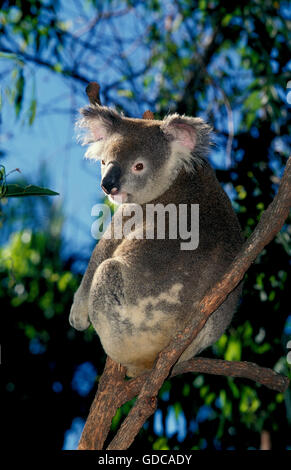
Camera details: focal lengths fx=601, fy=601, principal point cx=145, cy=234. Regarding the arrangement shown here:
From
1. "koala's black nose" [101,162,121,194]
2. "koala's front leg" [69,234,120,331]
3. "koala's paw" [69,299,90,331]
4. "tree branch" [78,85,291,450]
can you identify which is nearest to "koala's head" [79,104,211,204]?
"koala's black nose" [101,162,121,194]

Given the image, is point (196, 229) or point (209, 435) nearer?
point (196, 229)

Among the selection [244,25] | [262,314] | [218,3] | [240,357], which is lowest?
[240,357]

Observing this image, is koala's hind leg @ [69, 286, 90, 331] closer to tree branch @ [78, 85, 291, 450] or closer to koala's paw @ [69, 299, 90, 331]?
koala's paw @ [69, 299, 90, 331]

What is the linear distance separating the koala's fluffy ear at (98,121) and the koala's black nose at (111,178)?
349 millimetres

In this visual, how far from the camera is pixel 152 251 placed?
98.6 inches

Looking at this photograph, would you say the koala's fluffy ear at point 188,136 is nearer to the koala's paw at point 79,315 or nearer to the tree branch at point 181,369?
the tree branch at point 181,369

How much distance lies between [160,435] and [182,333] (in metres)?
1.89

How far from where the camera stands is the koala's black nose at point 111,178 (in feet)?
8.15

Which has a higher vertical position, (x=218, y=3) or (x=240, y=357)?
(x=218, y=3)

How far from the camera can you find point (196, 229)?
2521 millimetres

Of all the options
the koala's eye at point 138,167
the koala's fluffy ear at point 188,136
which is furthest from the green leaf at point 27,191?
the koala's fluffy ear at point 188,136

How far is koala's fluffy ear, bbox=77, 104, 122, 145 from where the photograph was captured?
2840mm

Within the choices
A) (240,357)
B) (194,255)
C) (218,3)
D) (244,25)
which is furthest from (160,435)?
(218,3)
